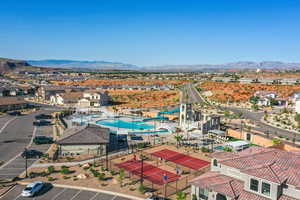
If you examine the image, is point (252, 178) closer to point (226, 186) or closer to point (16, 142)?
point (226, 186)

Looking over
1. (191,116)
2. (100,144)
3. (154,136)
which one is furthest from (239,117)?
(100,144)

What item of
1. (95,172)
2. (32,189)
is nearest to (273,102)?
(95,172)

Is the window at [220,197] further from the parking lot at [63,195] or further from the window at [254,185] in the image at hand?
the parking lot at [63,195]

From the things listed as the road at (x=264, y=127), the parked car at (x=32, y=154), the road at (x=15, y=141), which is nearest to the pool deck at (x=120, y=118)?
the road at (x=15, y=141)

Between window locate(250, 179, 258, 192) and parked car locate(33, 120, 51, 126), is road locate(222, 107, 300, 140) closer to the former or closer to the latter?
window locate(250, 179, 258, 192)

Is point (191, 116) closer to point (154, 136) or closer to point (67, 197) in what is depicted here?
point (154, 136)

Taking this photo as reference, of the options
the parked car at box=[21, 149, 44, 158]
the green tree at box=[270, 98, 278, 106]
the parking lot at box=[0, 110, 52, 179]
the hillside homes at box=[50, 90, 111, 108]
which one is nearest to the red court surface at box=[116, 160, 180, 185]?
the parked car at box=[21, 149, 44, 158]
